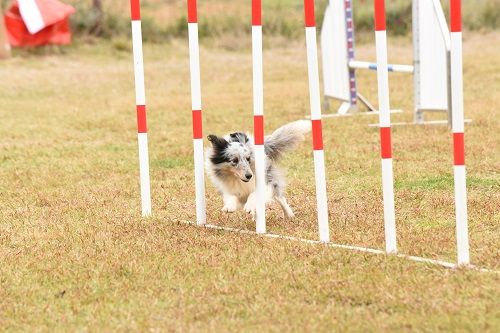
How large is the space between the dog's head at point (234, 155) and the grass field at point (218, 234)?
1.07 ft

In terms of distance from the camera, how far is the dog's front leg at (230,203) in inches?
284

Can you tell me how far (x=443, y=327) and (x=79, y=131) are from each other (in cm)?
849

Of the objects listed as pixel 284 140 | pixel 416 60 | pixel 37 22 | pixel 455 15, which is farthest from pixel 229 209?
pixel 37 22

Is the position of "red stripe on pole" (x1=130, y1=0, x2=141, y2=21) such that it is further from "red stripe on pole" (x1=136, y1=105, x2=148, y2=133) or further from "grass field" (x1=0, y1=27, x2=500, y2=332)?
"grass field" (x1=0, y1=27, x2=500, y2=332)

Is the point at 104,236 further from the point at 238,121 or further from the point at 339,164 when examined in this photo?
the point at 238,121

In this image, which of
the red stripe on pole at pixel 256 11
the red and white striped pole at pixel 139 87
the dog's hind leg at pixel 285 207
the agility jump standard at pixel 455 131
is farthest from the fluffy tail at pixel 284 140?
the agility jump standard at pixel 455 131

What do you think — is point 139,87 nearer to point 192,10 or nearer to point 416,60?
point 192,10

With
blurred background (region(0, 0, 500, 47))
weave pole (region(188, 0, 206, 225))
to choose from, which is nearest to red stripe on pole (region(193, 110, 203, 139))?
weave pole (region(188, 0, 206, 225))

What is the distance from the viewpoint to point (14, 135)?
12109mm

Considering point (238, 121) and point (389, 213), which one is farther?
point (238, 121)

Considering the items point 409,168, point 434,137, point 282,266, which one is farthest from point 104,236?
point 434,137

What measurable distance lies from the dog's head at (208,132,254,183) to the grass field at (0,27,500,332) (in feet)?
1.07

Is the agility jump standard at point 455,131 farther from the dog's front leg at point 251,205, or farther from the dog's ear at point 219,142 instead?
the dog's ear at point 219,142

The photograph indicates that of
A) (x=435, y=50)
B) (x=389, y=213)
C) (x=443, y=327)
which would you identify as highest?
(x=435, y=50)
